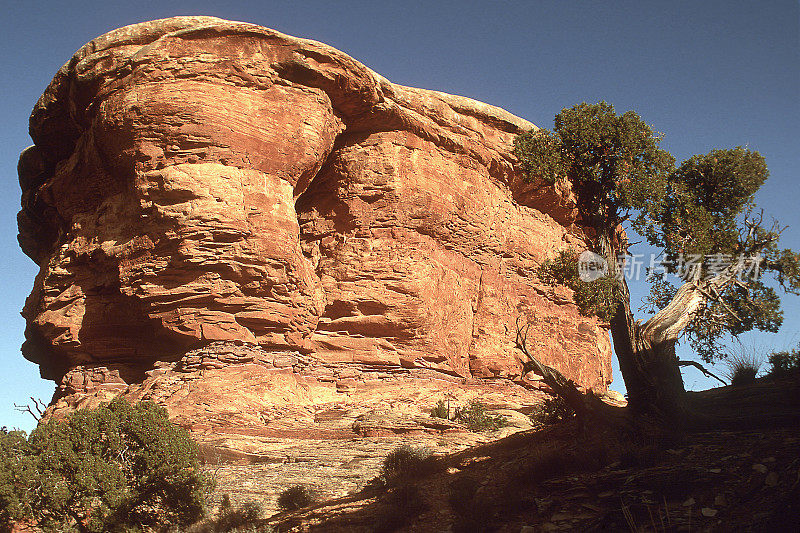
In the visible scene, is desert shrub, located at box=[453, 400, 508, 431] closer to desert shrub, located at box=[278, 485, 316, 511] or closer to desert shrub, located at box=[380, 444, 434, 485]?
desert shrub, located at box=[380, 444, 434, 485]

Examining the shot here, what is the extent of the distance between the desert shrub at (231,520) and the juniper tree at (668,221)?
27.1 ft

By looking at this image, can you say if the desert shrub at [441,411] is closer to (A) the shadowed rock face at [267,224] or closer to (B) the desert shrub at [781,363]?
(A) the shadowed rock face at [267,224]

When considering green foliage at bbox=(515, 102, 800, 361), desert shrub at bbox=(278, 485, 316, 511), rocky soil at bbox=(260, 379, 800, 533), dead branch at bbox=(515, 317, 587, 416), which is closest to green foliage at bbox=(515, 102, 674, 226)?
green foliage at bbox=(515, 102, 800, 361)

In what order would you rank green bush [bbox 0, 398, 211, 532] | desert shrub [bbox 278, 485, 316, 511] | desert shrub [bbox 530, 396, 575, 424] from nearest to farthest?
1. green bush [bbox 0, 398, 211, 532]
2. desert shrub [bbox 278, 485, 316, 511]
3. desert shrub [bbox 530, 396, 575, 424]

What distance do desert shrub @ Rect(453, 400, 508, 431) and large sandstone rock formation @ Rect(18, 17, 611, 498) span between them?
213 cm

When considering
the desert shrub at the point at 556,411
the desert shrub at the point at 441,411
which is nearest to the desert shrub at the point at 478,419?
the desert shrub at the point at 441,411

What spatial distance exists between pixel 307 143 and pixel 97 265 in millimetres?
8188

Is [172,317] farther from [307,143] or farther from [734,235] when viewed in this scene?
[734,235]

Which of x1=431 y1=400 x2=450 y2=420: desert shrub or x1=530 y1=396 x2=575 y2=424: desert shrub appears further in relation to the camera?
x1=431 y1=400 x2=450 y2=420: desert shrub

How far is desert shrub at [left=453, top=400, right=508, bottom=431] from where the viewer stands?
1806cm

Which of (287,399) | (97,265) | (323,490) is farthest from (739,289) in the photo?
(97,265)

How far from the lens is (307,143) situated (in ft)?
70.2

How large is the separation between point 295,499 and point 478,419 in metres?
6.90

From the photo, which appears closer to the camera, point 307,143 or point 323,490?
point 323,490
